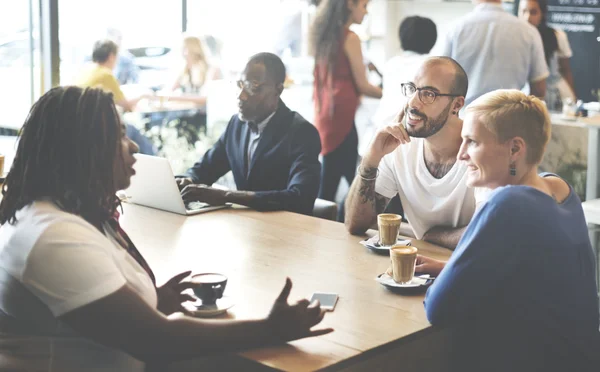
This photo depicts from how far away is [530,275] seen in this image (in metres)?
1.71

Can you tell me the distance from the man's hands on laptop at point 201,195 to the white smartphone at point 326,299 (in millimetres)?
1067

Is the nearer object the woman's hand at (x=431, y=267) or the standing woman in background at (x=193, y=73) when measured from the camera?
the woman's hand at (x=431, y=267)

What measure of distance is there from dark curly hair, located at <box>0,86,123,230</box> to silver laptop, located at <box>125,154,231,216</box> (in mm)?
1129

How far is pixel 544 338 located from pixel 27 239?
1.08m

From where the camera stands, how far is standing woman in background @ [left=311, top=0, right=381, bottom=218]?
4.37 m

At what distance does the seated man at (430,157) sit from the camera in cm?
252

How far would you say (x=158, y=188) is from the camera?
2805 millimetres

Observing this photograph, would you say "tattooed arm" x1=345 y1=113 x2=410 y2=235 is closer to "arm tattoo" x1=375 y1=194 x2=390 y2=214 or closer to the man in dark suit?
"arm tattoo" x1=375 y1=194 x2=390 y2=214

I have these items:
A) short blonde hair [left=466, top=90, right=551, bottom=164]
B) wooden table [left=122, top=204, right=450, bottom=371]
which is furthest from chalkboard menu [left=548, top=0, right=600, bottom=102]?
short blonde hair [left=466, top=90, right=551, bottom=164]

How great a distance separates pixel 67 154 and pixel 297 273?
0.79 meters

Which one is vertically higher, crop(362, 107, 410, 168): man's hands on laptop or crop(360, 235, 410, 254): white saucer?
crop(362, 107, 410, 168): man's hands on laptop

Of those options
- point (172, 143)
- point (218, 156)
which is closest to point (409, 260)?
point (218, 156)

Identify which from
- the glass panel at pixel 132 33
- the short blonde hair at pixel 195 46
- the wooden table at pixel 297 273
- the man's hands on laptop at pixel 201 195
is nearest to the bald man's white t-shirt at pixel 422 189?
the wooden table at pixel 297 273

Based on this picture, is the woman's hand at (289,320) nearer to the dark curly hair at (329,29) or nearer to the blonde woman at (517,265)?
the blonde woman at (517,265)
